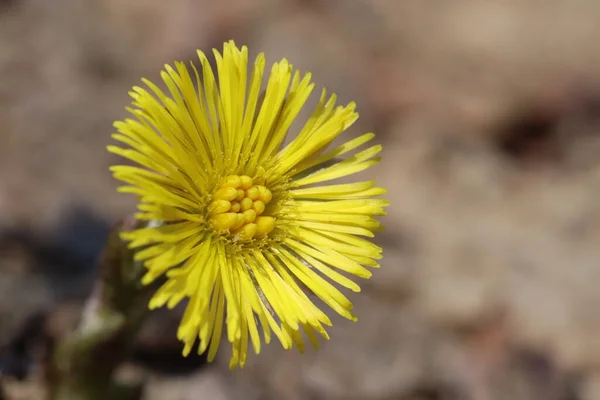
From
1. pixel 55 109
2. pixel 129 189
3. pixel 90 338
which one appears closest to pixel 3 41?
pixel 55 109

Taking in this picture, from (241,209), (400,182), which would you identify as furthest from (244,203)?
(400,182)

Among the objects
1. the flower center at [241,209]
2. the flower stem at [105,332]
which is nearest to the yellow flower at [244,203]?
the flower center at [241,209]

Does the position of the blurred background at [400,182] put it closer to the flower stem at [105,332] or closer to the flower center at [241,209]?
the flower stem at [105,332]

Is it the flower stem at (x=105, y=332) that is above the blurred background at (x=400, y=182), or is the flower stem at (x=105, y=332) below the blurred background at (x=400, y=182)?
below

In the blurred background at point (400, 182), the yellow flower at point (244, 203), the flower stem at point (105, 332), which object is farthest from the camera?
the blurred background at point (400, 182)

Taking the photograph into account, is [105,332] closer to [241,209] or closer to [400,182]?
[241,209]

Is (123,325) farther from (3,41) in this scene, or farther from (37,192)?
(3,41)
